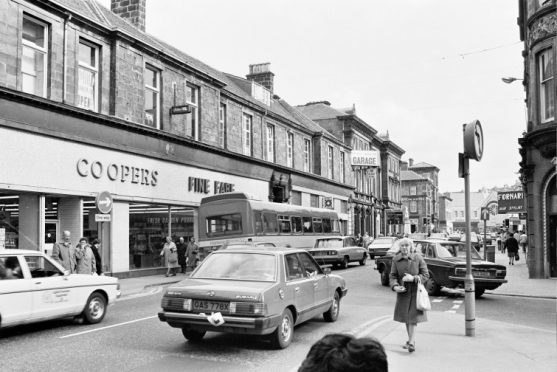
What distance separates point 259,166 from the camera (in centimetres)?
3275

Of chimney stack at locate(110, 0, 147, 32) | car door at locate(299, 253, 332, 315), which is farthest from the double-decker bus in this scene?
chimney stack at locate(110, 0, 147, 32)

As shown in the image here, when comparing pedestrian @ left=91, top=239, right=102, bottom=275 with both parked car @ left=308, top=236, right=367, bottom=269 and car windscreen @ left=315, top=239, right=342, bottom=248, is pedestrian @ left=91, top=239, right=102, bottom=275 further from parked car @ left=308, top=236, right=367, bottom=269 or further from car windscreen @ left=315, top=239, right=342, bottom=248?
car windscreen @ left=315, top=239, right=342, bottom=248

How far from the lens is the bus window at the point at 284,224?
23891 mm

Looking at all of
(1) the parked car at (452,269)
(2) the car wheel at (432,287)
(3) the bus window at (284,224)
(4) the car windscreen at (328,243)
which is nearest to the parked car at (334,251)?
(4) the car windscreen at (328,243)

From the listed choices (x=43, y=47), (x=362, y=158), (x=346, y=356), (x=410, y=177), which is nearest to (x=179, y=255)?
(x=43, y=47)

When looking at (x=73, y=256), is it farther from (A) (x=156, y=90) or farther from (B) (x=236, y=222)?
(A) (x=156, y=90)

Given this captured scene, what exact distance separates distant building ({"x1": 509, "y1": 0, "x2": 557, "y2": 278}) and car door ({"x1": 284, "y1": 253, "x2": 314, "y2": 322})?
13.8 metres

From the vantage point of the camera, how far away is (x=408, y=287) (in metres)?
8.23

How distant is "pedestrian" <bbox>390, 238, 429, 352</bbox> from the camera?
798cm

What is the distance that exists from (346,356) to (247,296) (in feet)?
20.0

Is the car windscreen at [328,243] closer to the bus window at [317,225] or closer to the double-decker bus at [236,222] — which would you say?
the bus window at [317,225]

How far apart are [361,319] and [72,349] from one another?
224 inches

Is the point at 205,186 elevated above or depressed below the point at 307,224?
above

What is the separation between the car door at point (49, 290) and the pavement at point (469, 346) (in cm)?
567
